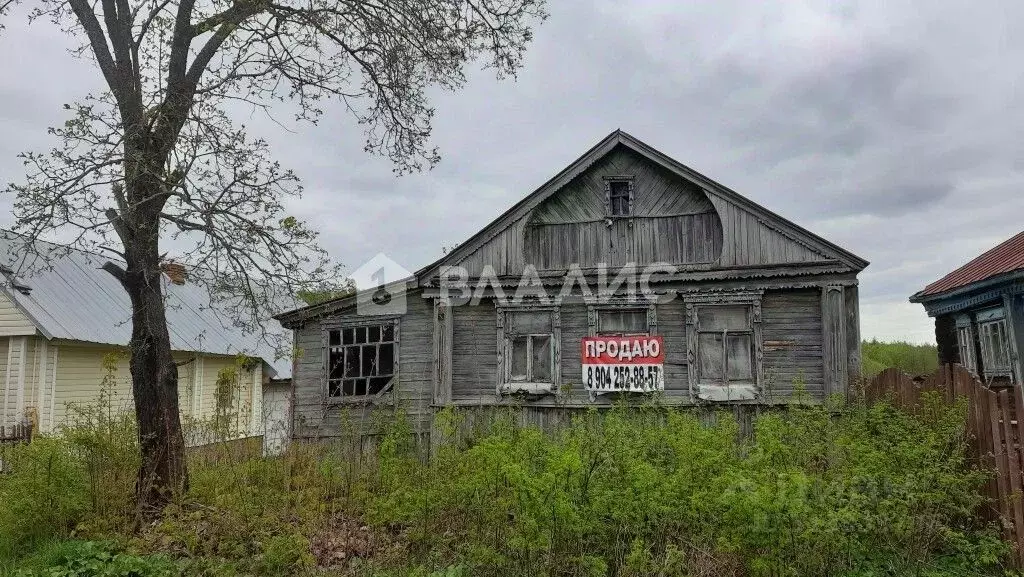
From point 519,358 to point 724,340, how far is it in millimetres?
3951

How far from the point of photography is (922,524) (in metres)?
5.00

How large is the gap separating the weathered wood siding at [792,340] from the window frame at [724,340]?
0.15m

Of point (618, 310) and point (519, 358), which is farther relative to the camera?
point (519, 358)

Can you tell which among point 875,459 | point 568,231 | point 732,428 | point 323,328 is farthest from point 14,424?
point 875,459

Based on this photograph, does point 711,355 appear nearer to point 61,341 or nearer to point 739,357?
point 739,357

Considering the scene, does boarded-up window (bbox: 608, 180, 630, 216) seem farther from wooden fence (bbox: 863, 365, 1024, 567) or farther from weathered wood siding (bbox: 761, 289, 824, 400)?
wooden fence (bbox: 863, 365, 1024, 567)

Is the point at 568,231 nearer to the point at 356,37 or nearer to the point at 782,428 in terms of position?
the point at 356,37

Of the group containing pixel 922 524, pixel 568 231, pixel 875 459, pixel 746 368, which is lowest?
pixel 922 524

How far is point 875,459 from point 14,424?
56.9ft

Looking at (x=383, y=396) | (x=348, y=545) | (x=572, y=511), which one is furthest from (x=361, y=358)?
(x=572, y=511)

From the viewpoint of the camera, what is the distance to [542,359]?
12117 mm

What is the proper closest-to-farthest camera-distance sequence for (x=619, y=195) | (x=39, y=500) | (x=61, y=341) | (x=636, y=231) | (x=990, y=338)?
(x=39, y=500) → (x=636, y=231) → (x=619, y=195) → (x=990, y=338) → (x=61, y=341)

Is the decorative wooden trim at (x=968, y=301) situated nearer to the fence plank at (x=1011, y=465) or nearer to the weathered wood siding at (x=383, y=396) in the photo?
the fence plank at (x=1011, y=465)

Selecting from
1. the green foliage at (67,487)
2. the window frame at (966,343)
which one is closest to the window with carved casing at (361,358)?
the green foliage at (67,487)
